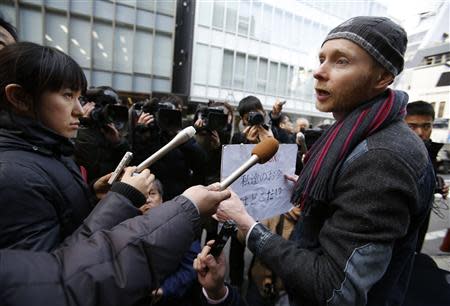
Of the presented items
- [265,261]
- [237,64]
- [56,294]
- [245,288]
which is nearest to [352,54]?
[265,261]

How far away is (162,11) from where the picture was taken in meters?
15.4

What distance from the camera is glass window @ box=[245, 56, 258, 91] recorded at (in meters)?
18.2

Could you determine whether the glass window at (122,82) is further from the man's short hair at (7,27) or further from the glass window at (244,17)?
the man's short hair at (7,27)

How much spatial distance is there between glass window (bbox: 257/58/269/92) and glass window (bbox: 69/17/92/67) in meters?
10.4

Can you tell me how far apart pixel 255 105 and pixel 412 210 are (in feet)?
7.73

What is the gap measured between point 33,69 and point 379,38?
1310mm

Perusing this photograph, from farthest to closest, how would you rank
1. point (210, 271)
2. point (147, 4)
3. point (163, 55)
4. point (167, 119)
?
point (163, 55), point (147, 4), point (167, 119), point (210, 271)

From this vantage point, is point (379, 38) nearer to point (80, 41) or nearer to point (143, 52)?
point (80, 41)

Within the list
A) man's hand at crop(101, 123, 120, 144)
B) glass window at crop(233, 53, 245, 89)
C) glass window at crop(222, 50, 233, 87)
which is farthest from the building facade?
man's hand at crop(101, 123, 120, 144)

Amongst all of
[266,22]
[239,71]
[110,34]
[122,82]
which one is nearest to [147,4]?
[110,34]

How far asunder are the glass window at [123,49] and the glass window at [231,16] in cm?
593

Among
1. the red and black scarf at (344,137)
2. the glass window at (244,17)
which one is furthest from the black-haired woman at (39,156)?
the glass window at (244,17)

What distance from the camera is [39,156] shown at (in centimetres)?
103

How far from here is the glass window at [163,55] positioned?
1545 centimetres
